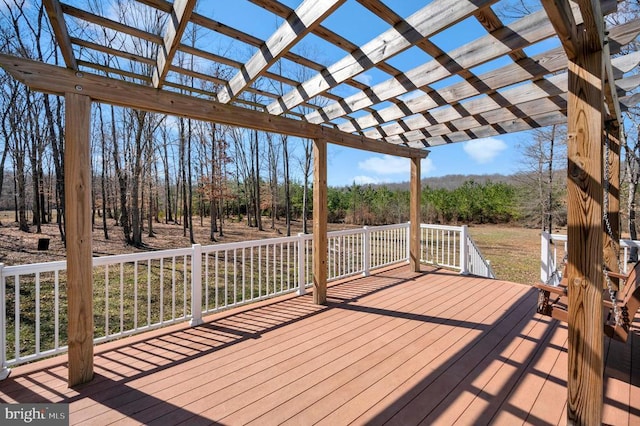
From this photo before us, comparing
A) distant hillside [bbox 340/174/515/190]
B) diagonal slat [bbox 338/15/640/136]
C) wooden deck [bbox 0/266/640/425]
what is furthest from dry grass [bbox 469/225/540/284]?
diagonal slat [bbox 338/15/640/136]

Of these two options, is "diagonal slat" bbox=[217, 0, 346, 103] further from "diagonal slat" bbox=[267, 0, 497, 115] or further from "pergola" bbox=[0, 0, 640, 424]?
"diagonal slat" bbox=[267, 0, 497, 115]

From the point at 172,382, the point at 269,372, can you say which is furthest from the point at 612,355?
the point at 172,382

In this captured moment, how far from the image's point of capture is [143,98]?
2.58 meters

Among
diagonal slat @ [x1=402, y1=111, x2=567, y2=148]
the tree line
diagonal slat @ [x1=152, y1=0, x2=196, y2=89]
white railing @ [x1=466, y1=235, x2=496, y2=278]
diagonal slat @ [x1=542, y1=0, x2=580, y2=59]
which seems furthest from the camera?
the tree line

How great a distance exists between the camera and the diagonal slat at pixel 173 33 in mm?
1756

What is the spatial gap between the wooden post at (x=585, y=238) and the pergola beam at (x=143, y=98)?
8.78ft

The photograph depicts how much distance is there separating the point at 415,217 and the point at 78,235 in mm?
4974

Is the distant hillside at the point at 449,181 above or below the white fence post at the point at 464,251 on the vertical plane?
above

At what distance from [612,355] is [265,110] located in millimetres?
4179

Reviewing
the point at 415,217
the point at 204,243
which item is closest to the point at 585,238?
the point at 415,217

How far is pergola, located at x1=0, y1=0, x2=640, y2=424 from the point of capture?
65.3 inches

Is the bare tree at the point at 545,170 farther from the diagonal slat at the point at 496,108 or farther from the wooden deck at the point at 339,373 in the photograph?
the wooden deck at the point at 339,373

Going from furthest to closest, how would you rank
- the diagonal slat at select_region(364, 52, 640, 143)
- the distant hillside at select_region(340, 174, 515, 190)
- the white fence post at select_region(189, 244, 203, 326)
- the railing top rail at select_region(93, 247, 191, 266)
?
1. the distant hillside at select_region(340, 174, 515, 190)
2. the white fence post at select_region(189, 244, 203, 326)
3. the diagonal slat at select_region(364, 52, 640, 143)
4. the railing top rail at select_region(93, 247, 191, 266)

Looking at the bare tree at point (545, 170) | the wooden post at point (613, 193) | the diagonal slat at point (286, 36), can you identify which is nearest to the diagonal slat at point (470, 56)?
the diagonal slat at point (286, 36)
